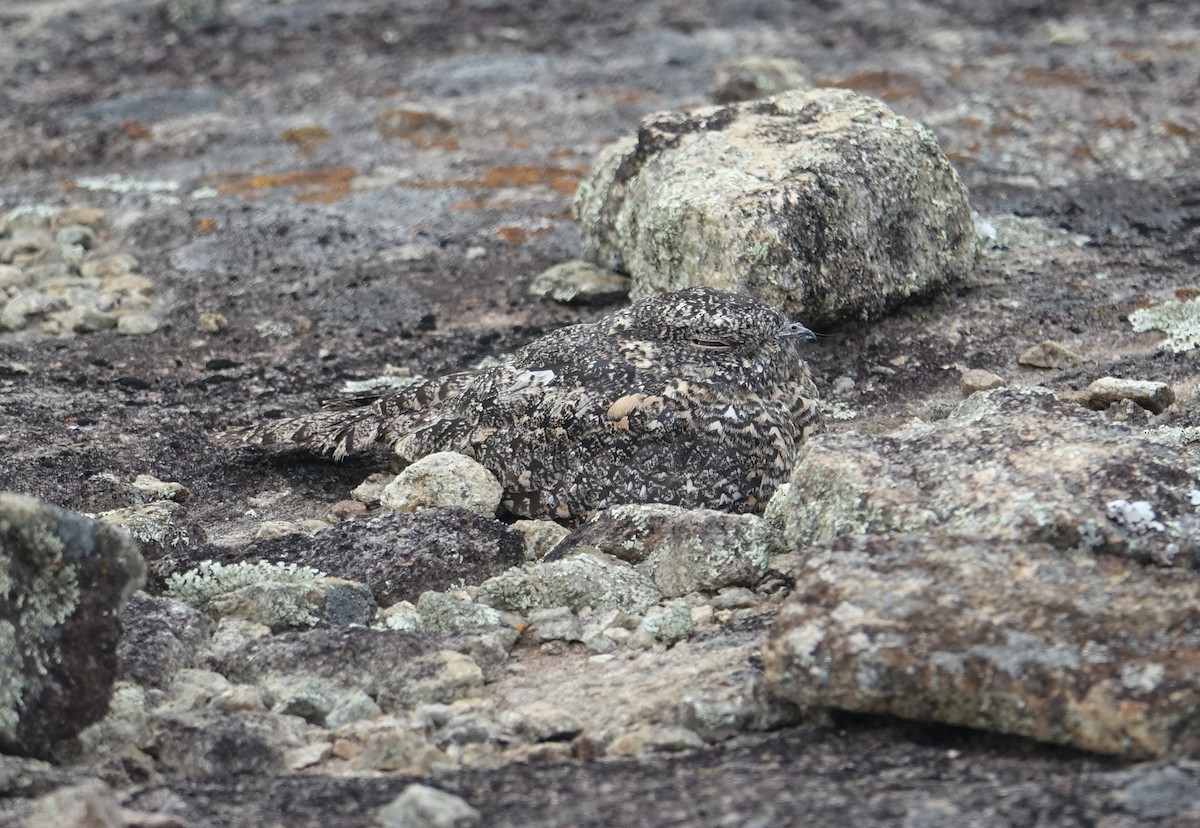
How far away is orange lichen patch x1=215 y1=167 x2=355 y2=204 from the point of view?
1138 centimetres

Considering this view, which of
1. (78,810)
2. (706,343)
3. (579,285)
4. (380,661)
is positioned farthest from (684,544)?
(579,285)

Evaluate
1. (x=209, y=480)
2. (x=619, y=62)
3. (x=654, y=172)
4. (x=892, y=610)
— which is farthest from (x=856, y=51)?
(x=892, y=610)

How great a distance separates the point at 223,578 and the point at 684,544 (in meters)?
1.79

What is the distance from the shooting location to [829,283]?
8258 millimetres

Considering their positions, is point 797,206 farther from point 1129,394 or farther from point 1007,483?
point 1007,483

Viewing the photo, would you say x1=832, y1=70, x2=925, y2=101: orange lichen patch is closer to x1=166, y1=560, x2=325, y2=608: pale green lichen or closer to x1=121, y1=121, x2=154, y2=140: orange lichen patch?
x1=121, y1=121, x2=154, y2=140: orange lichen patch

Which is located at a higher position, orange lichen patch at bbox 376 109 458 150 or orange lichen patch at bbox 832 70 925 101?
orange lichen patch at bbox 832 70 925 101

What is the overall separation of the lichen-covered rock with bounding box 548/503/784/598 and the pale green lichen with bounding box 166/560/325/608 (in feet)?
3.36

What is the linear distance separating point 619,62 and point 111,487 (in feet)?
25.6

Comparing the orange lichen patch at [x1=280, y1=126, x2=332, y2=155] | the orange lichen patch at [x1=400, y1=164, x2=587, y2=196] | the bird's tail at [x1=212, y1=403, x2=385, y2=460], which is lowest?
the bird's tail at [x1=212, y1=403, x2=385, y2=460]

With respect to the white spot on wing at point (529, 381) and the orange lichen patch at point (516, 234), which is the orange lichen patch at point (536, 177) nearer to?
the orange lichen patch at point (516, 234)

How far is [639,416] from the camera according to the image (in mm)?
6695

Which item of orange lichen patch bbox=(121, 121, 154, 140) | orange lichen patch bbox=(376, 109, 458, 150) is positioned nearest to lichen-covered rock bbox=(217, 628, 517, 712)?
orange lichen patch bbox=(376, 109, 458, 150)

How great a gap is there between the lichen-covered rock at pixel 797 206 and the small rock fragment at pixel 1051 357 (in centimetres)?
80
